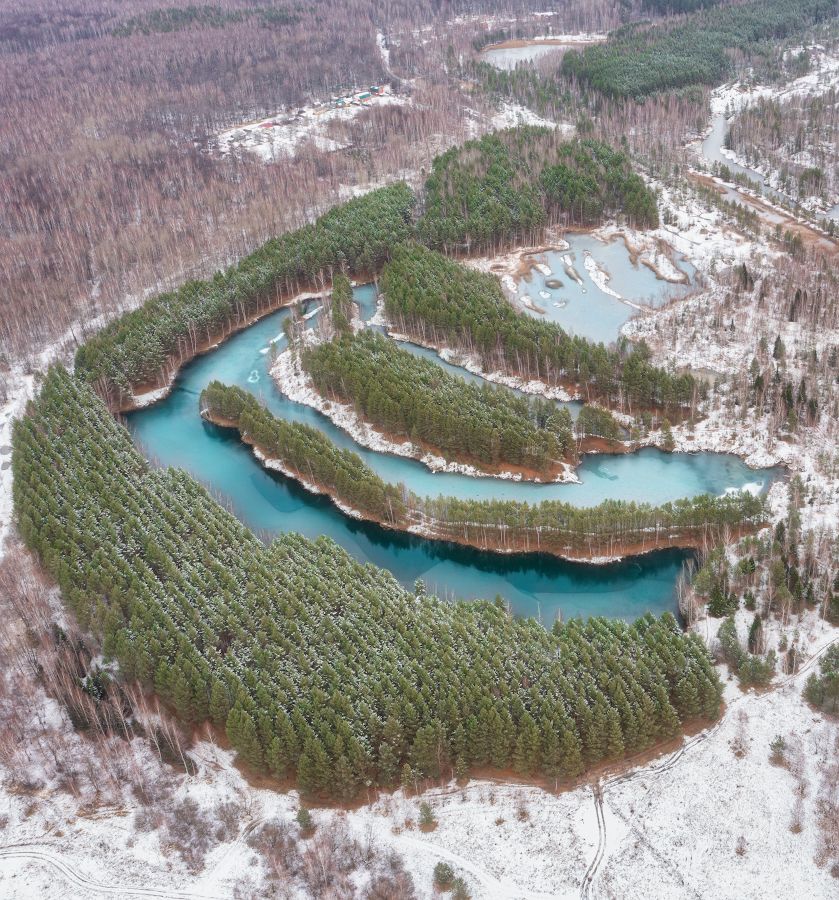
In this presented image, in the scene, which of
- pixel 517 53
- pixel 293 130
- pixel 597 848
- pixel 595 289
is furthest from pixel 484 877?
pixel 517 53

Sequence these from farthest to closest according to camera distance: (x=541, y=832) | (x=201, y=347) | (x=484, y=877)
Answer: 1. (x=201, y=347)
2. (x=541, y=832)
3. (x=484, y=877)

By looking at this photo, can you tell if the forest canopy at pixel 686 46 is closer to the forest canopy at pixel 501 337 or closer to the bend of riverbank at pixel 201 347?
the forest canopy at pixel 501 337

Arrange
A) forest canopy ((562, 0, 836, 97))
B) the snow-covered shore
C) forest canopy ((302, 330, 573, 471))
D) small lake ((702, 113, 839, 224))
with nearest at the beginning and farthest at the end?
forest canopy ((302, 330, 573, 471))
the snow-covered shore
small lake ((702, 113, 839, 224))
forest canopy ((562, 0, 836, 97))

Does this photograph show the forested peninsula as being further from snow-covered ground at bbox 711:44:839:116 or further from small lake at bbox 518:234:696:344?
snow-covered ground at bbox 711:44:839:116

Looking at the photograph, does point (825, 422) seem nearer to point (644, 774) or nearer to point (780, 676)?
point (780, 676)

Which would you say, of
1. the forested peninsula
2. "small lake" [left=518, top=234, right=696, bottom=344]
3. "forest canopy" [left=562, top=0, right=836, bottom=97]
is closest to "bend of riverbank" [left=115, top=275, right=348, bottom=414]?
"small lake" [left=518, top=234, right=696, bottom=344]

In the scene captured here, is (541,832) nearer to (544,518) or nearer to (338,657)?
(338,657)

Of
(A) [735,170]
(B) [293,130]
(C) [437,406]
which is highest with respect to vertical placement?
(B) [293,130]
